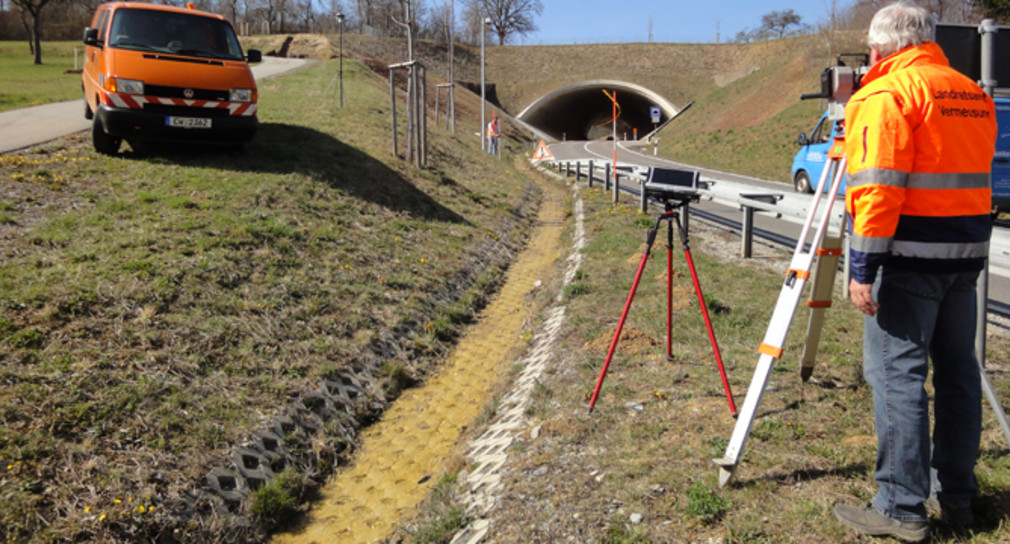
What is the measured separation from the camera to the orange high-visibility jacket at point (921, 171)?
9.15 feet

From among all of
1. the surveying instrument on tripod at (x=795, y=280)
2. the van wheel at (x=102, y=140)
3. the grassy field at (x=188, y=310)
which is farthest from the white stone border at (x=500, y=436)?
the van wheel at (x=102, y=140)

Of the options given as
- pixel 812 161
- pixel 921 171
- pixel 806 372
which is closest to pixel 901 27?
pixel 921 171

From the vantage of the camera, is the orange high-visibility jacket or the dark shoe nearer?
the orange high-visibility jacket

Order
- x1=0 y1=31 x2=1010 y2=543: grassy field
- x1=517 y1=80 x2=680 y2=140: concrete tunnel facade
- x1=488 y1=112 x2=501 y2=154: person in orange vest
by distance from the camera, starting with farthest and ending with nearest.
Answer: x1=517 y1=80 x2=680 y2=140: concrete tunnel facade
x1=488 y1=112 x2=501 y2=154: person in orange vest
x1=0 y1=31 x2=1010 y2=543: grassy field

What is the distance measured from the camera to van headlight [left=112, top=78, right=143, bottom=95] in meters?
9.54

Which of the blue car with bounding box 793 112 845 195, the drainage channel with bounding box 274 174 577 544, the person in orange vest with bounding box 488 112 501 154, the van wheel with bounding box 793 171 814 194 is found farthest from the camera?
the person in orange vest with bounding box 488 112 501 154

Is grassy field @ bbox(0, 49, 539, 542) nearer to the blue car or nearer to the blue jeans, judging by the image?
the blue jeans

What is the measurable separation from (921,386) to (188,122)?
998 centimetres

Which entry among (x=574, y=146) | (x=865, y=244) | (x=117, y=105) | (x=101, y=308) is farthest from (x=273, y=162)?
(x=574, y=146)

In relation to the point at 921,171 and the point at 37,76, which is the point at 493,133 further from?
the point at 921,171

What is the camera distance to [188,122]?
9.96 meters

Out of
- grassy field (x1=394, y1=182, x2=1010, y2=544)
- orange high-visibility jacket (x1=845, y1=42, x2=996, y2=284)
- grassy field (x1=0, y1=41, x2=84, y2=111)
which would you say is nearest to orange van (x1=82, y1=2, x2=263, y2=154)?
grassy field (x1=394, y1=182, x2=1010, y2=544)

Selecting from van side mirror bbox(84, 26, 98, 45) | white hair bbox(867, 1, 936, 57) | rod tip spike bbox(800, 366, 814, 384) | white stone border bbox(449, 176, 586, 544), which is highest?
van side mirror bbox(84, 26, 98, 45)

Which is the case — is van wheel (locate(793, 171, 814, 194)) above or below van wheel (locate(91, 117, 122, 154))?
below
